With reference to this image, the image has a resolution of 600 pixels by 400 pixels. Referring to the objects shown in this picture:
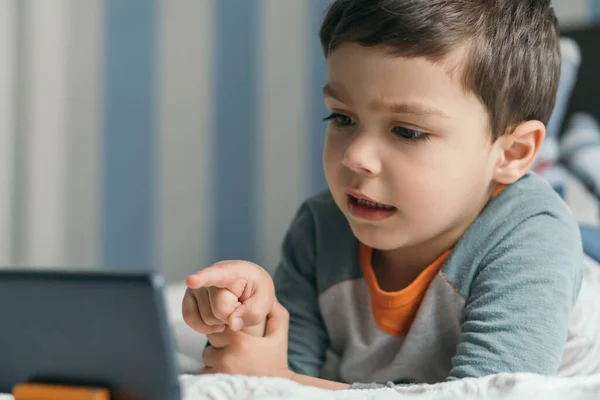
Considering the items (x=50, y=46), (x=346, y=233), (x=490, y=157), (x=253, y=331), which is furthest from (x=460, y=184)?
(x=50, y=46)

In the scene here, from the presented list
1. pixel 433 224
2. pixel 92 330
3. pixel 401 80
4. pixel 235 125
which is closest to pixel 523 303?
pixel 433 224

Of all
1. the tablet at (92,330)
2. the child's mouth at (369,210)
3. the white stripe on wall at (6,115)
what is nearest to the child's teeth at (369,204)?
the child's mouth at (369,210)

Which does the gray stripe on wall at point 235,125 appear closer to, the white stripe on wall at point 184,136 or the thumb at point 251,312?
the white stripe on wall at point 184,136

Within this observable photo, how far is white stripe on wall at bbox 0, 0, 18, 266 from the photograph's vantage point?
2.13 metres

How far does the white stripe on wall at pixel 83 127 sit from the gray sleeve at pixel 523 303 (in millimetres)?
1698

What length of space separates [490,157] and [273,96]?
184 centimetres

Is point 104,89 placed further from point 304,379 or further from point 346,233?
point 304,379

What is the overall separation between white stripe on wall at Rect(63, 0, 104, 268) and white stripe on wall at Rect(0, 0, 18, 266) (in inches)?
6.6

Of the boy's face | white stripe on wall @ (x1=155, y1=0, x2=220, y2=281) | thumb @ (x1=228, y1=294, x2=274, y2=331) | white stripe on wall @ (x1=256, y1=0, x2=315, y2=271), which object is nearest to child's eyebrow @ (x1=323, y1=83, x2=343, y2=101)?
the boy's face

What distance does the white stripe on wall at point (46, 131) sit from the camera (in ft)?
7.23

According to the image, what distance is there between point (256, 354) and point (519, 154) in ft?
1.27

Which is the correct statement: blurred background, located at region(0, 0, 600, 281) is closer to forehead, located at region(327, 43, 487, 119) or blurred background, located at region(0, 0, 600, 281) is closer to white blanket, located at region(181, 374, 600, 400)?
forehead, located at region(327, 43, 487, 119)

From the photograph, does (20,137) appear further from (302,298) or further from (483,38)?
(483,38)

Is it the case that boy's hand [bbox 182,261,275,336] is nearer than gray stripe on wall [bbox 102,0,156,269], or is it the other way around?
boy's hand [bbox 182,261,275,336]
